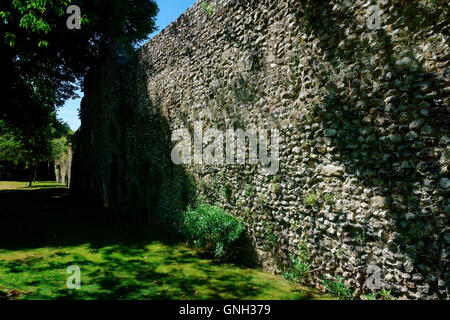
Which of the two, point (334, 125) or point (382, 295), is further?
point (334, 125)

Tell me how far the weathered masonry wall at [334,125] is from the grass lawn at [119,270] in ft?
2.52

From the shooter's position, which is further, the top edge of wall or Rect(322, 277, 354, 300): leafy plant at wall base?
the top edge of wall

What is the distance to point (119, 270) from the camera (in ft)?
16.7

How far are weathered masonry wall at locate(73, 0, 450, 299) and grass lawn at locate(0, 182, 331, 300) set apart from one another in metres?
0.77

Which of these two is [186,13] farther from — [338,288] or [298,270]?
[338,288]

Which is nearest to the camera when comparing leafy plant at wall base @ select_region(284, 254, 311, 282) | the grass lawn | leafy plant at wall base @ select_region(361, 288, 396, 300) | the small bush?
leafy plant at wall base @ select_region(361, 288, 396, 300)

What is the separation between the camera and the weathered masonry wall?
9.76ft

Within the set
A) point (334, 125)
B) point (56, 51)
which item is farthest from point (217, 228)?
point (56, 51)

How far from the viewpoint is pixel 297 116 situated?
4430 mm

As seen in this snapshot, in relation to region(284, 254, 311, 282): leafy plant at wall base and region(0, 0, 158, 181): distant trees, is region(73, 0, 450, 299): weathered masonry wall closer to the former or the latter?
region(284, 254, 311, 282): leafy plant at wall base

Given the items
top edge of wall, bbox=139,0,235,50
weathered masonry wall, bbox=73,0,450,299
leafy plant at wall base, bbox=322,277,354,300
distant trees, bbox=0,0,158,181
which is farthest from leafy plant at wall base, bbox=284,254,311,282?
distant trees, bbox=0,0,158,181

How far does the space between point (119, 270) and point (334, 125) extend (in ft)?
14.4

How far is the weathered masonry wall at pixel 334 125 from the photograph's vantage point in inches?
117
